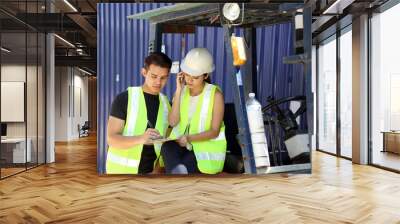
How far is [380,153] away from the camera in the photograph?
24.2 ft

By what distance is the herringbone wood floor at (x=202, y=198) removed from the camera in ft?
12.1

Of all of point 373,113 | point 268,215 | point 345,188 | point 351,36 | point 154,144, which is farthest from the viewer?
point 351,36

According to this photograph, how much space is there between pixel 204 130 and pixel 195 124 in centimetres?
16

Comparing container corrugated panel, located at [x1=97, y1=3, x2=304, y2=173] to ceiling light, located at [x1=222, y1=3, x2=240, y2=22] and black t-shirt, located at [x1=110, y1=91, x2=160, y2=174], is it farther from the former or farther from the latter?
ceiling light, located at [x1=222, y1=3, x2=240, y2=22]

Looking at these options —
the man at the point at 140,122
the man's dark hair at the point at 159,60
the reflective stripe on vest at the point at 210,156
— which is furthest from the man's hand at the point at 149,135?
the man's dark hair at the point at 159,60

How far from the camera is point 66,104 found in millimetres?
15055

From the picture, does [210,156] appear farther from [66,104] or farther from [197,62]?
[66,104]

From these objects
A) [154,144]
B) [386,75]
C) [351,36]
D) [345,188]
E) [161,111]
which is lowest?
[345,188]

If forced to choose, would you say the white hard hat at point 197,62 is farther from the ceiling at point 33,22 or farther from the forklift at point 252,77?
the ceiling at point 33,22

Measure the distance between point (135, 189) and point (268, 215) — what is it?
197 cm

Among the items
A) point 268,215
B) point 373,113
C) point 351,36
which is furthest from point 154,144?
point 351,36

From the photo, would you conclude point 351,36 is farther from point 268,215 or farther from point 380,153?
point 268,215

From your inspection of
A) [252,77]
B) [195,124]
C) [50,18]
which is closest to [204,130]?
[195,124]

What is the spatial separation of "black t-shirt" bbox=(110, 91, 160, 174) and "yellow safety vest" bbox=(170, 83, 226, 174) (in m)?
0.36
